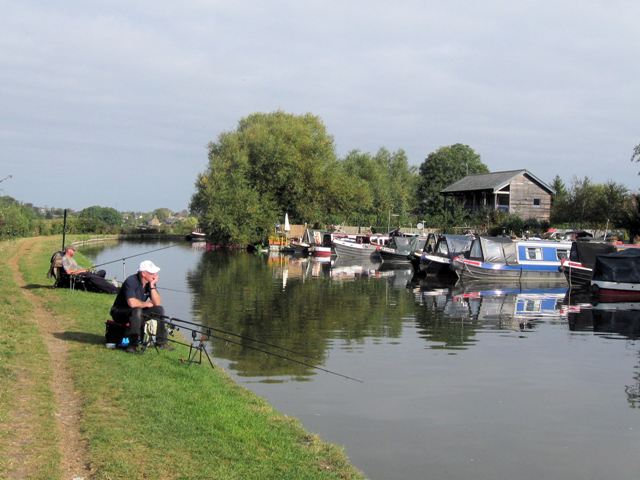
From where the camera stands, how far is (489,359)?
688 inches

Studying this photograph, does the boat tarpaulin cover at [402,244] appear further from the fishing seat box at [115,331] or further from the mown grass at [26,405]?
the fishing seat box at [115,331]

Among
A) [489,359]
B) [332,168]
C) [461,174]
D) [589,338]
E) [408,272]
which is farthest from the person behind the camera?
[461,174]

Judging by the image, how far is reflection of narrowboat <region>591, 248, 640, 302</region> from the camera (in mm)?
33156

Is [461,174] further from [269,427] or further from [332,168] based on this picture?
[269,427]

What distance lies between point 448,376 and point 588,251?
29740 millimetres

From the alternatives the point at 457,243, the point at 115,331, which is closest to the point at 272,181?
the point at 457,243

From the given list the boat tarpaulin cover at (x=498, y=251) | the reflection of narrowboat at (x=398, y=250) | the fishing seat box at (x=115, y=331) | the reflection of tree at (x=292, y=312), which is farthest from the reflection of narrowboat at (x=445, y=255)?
the fishing seat box at (x=115, y=331)

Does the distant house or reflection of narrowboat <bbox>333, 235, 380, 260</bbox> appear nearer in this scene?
reflection of narrowboat <bbox>333, 235, 380, 260</bbox>

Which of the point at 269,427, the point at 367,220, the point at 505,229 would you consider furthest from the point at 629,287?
the point at 367,220

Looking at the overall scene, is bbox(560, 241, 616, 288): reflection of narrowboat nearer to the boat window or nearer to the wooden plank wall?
the boat window

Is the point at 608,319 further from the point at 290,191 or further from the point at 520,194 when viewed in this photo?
the point at 290,191

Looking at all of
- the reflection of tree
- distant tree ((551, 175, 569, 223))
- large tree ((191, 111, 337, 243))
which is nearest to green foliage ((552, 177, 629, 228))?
distant tree ((551, 175, 569, 223))

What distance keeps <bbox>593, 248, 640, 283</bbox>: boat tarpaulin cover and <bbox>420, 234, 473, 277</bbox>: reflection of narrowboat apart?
10384mm

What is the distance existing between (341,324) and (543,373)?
7777 mm
